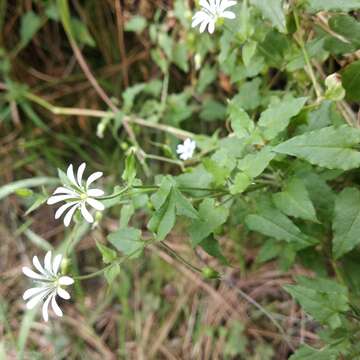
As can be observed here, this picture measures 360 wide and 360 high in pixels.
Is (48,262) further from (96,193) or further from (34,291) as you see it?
(96,193)

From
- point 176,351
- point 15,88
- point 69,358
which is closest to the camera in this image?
point 176,351

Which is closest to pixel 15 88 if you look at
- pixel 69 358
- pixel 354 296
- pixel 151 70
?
pixel 151 70

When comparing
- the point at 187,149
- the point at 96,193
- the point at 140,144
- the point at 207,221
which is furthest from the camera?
the point at 140,144

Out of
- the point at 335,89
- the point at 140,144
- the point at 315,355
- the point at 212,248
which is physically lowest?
the point at 140,144

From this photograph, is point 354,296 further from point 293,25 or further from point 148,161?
point 148,161

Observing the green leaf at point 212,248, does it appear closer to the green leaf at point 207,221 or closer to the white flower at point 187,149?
the green leaf at point 207,221

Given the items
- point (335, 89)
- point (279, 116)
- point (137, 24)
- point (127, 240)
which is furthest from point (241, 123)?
point (137, 24)

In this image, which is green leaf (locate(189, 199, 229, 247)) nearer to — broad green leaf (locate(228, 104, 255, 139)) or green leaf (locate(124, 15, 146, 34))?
broad green leaf (locate(228, 104, 255, 139))
